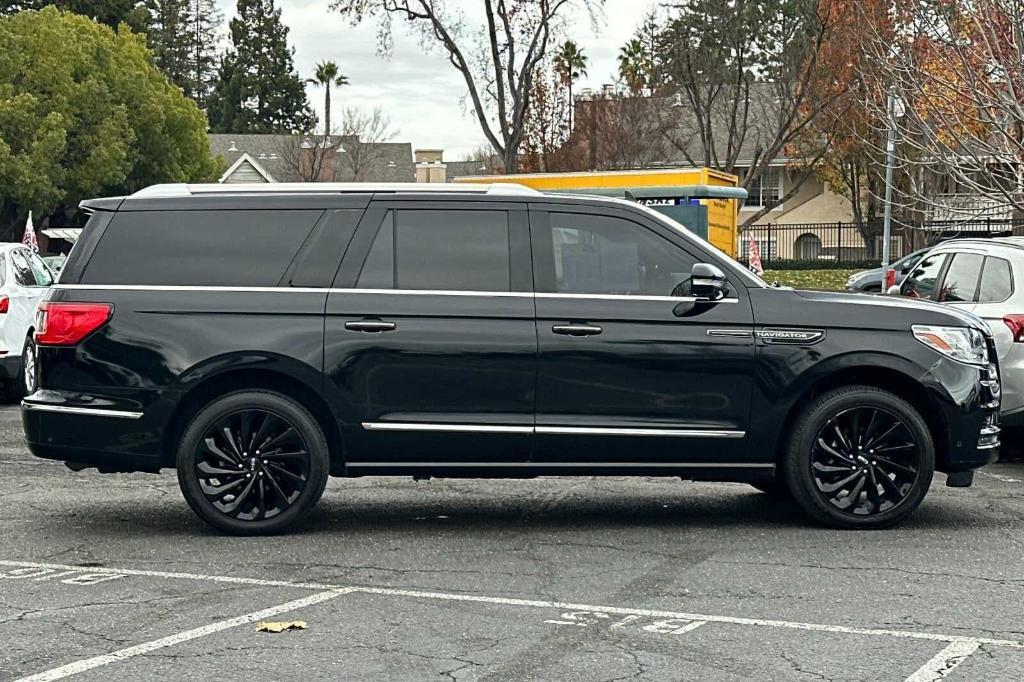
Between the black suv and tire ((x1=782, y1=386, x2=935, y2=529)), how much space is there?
0.04 feet

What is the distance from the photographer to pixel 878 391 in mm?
8305

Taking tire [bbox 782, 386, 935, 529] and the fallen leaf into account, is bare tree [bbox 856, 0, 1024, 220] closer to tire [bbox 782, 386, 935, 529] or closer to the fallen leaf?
tire [bbox 782, 386, 935, 529]

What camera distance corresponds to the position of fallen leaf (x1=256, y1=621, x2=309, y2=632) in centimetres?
604

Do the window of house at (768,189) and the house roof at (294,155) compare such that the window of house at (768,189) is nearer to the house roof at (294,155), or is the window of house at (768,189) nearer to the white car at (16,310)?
the house roof at (294,155)

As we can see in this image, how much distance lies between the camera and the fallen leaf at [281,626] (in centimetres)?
604

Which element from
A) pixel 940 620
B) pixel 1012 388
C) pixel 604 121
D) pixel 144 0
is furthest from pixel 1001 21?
pixel 144 0

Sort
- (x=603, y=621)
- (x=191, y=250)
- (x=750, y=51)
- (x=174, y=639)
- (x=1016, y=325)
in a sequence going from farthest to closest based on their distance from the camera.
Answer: (x=750, y=51), (x=1016, y=325), (x=191, y=250), (x=603, y=621), (x=174, y=639)

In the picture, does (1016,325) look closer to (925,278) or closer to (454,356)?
(925,278)

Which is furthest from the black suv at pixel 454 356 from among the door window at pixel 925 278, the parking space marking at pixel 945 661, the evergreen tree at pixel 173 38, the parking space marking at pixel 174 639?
the evergreen tree at pixel 173 38

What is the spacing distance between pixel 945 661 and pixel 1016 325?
5.66m

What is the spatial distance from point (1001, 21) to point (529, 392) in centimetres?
1143

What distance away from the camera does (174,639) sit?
19.4 feet

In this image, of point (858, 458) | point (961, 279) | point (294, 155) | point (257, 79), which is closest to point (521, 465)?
point (858, 458)

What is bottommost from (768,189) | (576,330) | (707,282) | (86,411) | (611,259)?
(86,411)
